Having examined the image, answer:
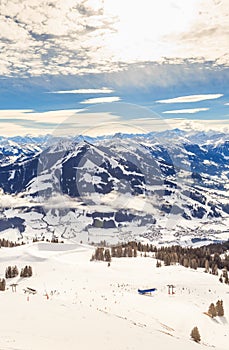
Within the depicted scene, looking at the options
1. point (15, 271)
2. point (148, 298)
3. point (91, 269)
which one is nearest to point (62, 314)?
point (148, 298)

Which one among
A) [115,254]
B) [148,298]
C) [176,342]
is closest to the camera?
[176,342]

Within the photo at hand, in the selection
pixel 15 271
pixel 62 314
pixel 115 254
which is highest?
pixel 62 314

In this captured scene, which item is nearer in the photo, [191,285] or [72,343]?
[72,343]

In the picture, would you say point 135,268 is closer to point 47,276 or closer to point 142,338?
point 47,276

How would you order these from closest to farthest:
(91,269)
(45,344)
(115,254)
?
(45,344), (91,269), (115,254)

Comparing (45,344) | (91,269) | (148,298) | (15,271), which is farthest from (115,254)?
(45,344)

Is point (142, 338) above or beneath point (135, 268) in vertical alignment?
above
